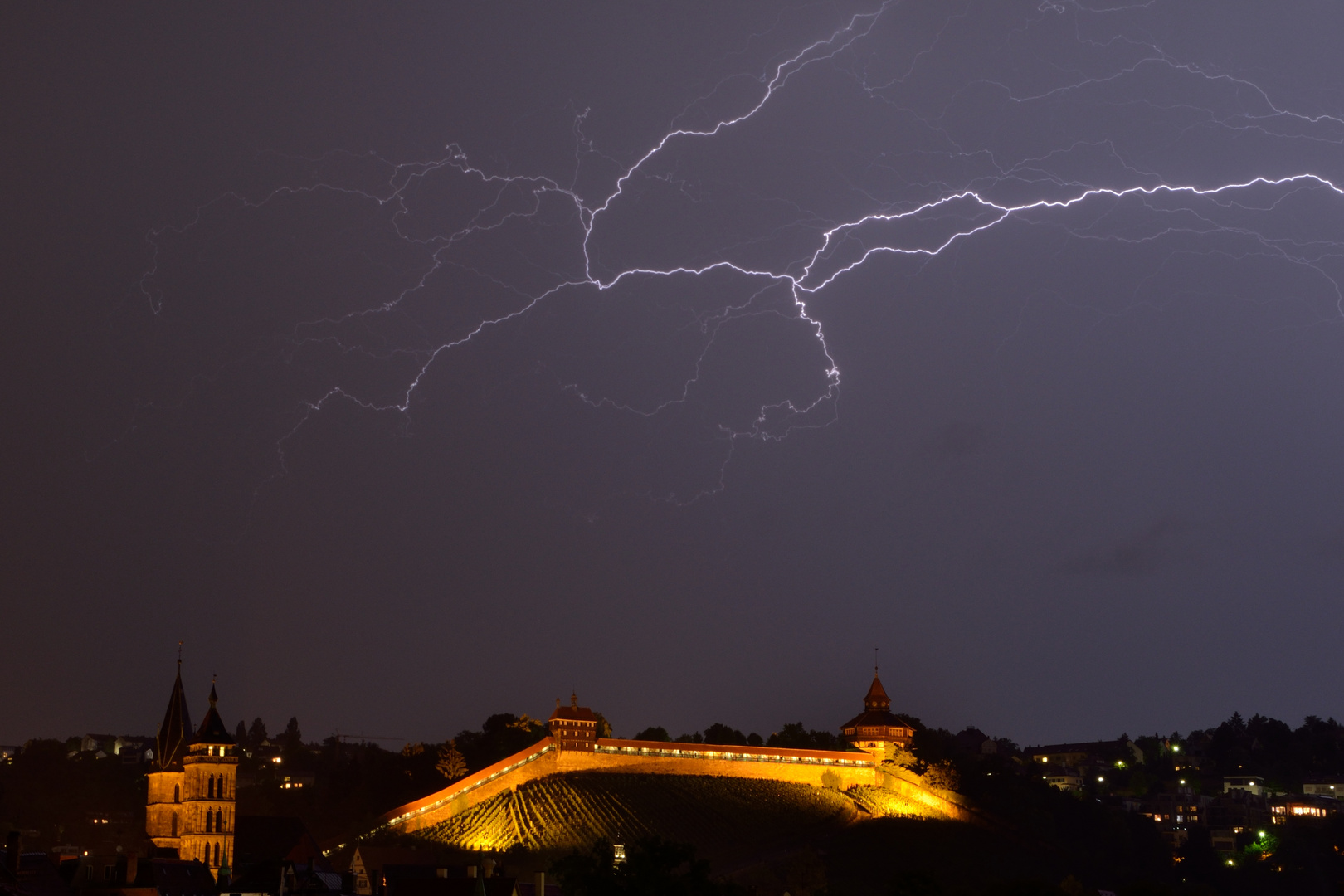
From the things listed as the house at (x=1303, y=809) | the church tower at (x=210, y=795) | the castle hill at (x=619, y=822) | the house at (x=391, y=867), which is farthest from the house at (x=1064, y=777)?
the church tower at (x=210, y=795)

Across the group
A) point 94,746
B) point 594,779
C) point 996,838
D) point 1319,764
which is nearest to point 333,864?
point 594,779

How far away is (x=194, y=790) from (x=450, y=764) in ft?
132

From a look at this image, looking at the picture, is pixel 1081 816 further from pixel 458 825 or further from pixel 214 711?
pixel 214 711

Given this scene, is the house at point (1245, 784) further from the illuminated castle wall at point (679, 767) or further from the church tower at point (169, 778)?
the church tower at point (169, 778)

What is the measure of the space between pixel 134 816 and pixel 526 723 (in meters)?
28.8

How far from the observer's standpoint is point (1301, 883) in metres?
126

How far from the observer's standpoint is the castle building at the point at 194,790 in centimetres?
7525

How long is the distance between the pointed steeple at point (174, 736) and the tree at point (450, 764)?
33.7 m

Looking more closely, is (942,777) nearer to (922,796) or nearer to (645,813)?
(922,796)

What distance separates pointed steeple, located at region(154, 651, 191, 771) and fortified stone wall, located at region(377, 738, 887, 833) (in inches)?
634

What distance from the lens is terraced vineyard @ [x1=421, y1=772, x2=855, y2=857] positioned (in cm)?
8994

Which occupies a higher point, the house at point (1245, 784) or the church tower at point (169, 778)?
the house at point (1245, 784)

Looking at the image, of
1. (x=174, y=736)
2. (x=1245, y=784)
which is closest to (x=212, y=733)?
(x=174, y=736)

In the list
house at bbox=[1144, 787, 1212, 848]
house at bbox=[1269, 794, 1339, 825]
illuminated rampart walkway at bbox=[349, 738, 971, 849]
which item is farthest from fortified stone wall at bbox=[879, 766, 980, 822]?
house at bbox=[1269, 794, 1339, 825]
